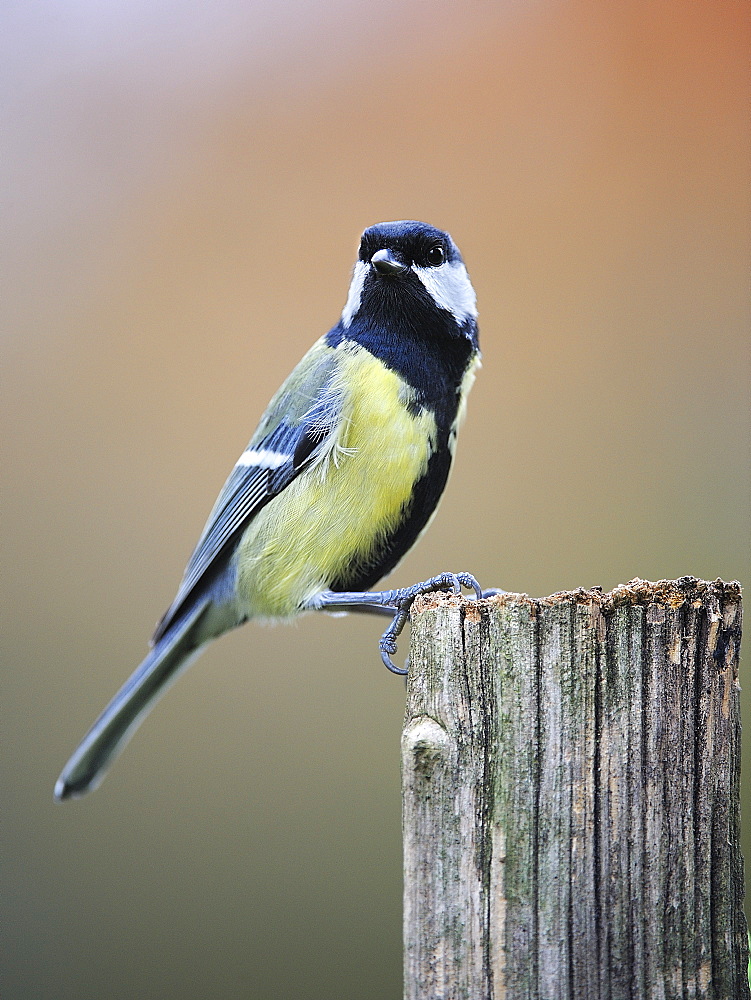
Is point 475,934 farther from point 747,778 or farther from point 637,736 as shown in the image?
point 747,778

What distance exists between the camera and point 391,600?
1.46m

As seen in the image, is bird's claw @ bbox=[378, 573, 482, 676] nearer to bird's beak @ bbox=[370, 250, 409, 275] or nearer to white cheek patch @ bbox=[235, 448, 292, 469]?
white cheek patch @ bbox=[235, 448, 292, 469]

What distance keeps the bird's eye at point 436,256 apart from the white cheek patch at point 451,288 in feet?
0.03

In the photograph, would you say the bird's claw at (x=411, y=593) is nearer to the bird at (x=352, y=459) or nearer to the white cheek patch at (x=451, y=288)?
the bird at (x=352, y=459)

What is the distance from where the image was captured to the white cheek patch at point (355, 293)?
1786mm

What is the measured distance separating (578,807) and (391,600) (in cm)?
58

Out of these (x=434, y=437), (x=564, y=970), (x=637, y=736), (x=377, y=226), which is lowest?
(x=564, y=970)

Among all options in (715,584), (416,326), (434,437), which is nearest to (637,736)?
(715,584)

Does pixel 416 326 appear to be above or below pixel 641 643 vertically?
above

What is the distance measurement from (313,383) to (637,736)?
1036 mm

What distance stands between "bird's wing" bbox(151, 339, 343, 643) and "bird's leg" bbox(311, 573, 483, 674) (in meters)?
0.26

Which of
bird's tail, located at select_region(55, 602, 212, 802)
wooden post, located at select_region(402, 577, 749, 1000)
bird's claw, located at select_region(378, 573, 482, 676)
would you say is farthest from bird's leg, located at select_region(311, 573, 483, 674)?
bird's tail, located at select_region(55, 602, 212, 802)

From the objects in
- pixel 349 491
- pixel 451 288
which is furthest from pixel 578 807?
pixel 451 288

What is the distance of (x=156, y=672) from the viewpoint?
1.89 m
